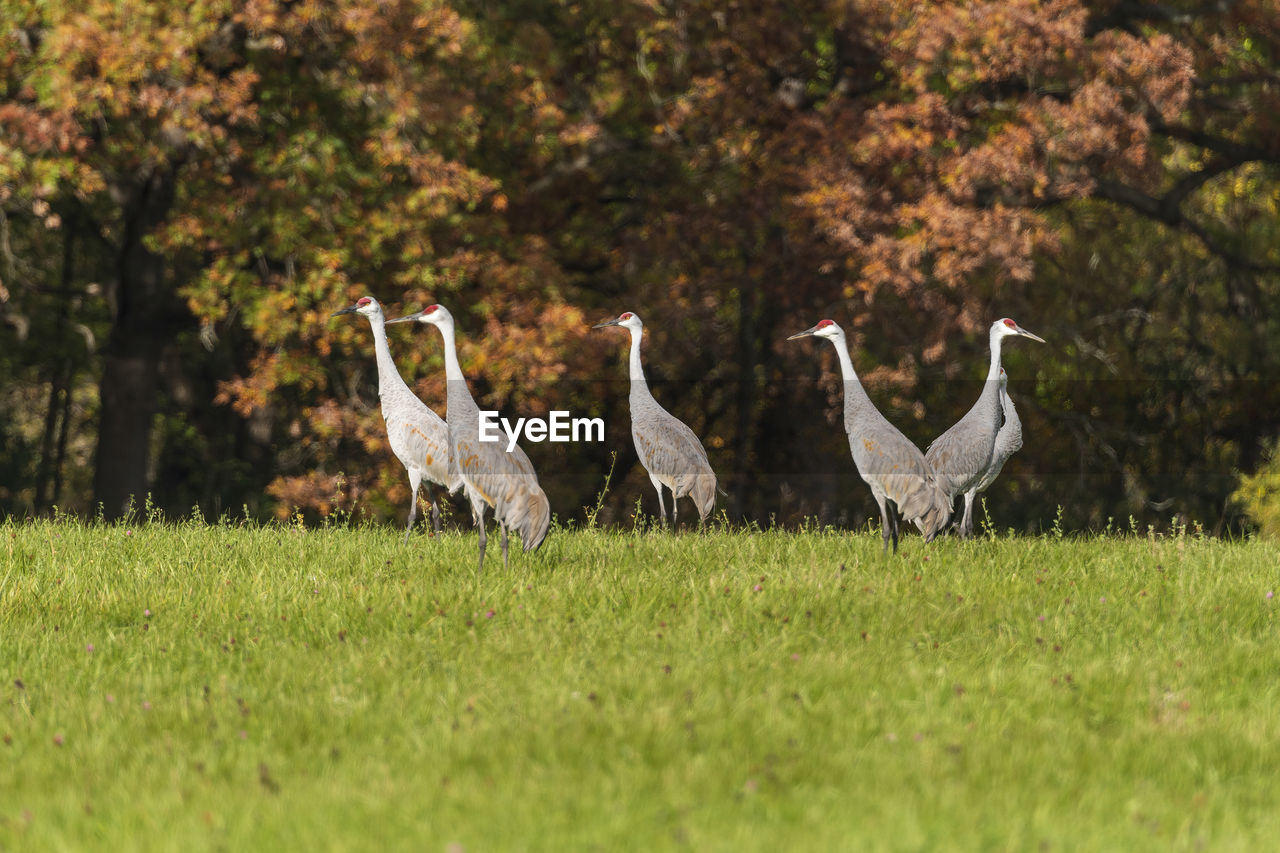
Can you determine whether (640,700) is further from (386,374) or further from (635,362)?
(386,374)

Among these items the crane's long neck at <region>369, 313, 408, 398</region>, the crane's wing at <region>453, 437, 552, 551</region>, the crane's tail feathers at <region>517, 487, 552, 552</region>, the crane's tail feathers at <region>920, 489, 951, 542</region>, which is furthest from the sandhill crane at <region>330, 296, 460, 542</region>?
the crane's tail feathers at <region>920, 489, 951, 542</region>

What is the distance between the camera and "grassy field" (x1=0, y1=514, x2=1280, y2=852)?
17.6 feet

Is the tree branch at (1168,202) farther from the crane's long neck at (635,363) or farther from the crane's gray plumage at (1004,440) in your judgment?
the crane's long neck at (635,363)

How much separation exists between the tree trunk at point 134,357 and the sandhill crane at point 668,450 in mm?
10388

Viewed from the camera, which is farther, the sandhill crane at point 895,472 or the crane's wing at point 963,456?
the crane's wing at point 963,456

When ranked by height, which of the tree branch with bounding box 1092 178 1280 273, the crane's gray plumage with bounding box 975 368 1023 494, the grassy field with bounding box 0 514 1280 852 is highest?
the tree branch with bounding box 1092 178 1280 273

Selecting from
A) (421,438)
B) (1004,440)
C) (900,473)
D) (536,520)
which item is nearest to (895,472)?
(900,473)

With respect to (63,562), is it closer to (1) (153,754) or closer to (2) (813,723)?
(1) (153,754)

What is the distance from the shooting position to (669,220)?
2062 cm

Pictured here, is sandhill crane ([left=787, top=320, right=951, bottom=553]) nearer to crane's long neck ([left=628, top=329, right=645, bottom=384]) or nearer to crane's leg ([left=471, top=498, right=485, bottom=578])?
crane's long neck ([left=628, top=329, right=645, bottom=384])

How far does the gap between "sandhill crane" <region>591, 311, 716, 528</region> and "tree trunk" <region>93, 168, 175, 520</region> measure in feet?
34.1

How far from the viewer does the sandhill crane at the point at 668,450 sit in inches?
457

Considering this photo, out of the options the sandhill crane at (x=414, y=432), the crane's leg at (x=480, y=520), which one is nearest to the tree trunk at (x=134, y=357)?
the sandhill crane at (x=414, y=432)

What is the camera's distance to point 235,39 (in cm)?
1775
